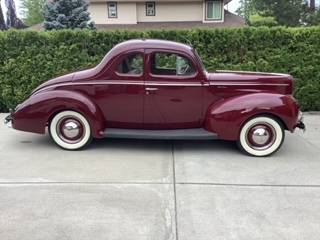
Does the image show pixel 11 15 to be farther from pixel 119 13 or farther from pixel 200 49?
pixel 200 49

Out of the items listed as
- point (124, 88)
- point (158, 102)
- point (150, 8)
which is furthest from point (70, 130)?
point (150, 8)

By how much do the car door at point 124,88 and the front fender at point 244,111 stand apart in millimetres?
1183

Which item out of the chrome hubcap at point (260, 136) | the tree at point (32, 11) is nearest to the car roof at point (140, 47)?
the chrome hubcap at point (260, 136)

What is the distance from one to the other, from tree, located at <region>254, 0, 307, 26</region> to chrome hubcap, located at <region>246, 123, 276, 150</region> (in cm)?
2928

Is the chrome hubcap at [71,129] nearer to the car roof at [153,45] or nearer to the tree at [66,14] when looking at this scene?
the car roof at [153,45]

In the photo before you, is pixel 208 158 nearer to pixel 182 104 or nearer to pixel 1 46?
pixel 182 104

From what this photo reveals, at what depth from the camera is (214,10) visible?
30.1 m

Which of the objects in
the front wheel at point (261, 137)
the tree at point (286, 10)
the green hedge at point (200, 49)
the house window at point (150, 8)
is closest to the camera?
the front wheel at point (261, 137)

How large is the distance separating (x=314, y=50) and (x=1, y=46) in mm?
7261

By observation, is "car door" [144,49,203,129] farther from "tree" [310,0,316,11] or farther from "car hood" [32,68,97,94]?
"tree" [310,0,316,11]

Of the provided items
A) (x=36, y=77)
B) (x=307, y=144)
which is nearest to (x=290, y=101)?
(x=307, y=144)

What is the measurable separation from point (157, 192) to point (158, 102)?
204cm

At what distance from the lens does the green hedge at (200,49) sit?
386 inches

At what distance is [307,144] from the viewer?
7.41 meters
